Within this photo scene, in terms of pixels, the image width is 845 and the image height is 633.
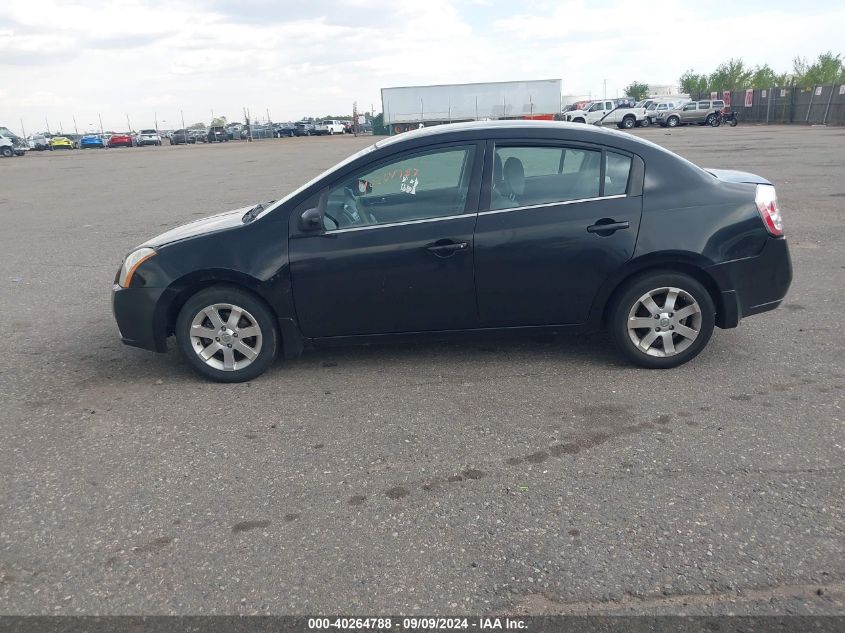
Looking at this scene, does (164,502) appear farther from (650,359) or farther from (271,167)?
(271,167)

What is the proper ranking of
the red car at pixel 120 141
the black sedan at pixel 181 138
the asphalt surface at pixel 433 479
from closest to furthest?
1. the asphalt surface at pixel 433 479
2. the red car at pixel 120 141
3. the black sedan at pixel 181 138

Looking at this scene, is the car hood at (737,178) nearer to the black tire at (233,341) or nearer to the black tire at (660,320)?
the black tire at (660,320)

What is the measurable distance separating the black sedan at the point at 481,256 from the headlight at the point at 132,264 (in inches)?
0.8

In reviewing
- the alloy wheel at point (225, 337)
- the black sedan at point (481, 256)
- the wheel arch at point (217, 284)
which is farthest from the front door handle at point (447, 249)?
the alloy wheel at point (225, 337)

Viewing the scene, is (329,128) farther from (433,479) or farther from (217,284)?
(433,479)

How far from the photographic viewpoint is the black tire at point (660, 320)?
4.87 metres

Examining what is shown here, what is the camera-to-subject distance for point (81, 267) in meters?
9.36

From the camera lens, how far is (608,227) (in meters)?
4.82

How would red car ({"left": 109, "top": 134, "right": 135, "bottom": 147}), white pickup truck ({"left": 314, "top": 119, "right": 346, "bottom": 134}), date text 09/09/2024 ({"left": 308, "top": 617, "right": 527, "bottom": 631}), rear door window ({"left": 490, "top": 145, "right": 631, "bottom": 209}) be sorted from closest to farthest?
date text 09/09/2024 ({"left": 308, "top": 617, "right": 527, "bottom": 631}) < rear door window ({"left": 490, "top": 145, "right": 631, "bottom": 209}) < red car ({"left": 109, "top": 134, "right": 135, "bottom": 147}) < white pickup truck ({"left": 314, "top": 119, "right": 346, "bottom": 134})

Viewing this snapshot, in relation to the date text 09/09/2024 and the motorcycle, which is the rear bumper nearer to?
the date text 09/09/2024

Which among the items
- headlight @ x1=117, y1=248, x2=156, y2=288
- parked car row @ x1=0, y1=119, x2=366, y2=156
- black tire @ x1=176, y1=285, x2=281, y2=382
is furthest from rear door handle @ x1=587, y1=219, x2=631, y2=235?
parked car row @ x1=0, y1=119, x2=366, y2=156

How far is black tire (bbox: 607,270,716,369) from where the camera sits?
16.0ft

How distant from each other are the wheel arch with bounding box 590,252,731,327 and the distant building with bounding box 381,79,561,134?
55062 mm

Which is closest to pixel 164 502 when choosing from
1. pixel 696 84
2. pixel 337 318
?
pixel 337 318
